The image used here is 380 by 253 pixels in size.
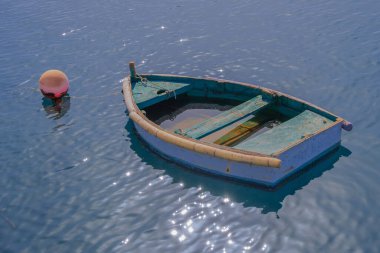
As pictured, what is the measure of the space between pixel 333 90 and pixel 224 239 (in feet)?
37.3

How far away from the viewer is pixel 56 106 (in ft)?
75.6

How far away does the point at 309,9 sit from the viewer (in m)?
31.6

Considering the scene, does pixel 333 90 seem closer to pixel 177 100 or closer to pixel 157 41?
pixel 177 100

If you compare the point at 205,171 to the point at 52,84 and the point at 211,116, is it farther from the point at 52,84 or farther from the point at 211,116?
the point at 52,84

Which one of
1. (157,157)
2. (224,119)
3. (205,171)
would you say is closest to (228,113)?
A: (224,119)

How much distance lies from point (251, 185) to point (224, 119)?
3.50 meters

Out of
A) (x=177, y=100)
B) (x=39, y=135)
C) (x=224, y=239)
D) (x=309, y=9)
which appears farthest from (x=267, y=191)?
(x=309, y=9)

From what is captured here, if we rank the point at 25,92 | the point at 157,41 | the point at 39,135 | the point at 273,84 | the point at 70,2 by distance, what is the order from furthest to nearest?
1. the point at 70,2
2. the point at 157,41
3. the point at 25,92
4. the point at 273,84
5. the point at 39,135

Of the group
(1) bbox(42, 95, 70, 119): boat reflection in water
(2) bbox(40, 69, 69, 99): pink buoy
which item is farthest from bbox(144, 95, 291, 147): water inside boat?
(2) bbox(40, 69, 69, 99): pink buoy

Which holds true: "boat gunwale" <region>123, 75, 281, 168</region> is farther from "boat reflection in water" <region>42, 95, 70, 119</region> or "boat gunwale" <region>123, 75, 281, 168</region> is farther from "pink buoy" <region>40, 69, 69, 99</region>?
"pink buoy" <region>40, 69, 69, 99</region>

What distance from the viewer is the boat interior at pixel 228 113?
17.1 m

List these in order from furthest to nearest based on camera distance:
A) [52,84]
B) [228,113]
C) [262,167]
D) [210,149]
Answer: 1. [52,84]
2. [228,113]
3. [210,149]
4. [262,167]

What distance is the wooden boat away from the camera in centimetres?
1575

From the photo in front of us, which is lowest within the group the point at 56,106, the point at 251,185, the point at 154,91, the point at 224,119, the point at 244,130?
the point at 251,185
